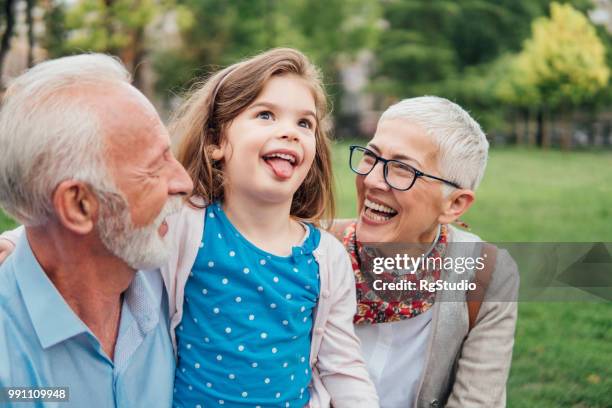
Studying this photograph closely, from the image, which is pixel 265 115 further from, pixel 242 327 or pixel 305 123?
pixel 242 327

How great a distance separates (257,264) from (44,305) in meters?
0.70

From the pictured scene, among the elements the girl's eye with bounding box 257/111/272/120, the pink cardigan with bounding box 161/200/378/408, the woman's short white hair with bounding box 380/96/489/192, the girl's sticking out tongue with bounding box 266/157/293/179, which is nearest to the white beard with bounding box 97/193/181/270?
the pink cardigan with bounding box 161/200/378/408

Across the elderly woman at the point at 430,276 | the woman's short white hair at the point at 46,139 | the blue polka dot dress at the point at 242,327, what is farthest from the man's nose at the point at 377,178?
the woman's short white hair at the point at 46,139

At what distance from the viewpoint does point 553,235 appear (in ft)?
27.4

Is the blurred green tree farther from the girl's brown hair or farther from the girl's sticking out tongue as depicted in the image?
the girl's sticking out tongue

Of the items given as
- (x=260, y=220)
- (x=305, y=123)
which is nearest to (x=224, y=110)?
(x=305, y=123)

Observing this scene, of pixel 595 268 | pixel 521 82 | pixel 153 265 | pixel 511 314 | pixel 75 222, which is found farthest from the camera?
pixel 521 82

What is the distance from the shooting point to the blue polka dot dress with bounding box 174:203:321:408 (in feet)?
6.65

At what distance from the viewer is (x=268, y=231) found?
2.25m

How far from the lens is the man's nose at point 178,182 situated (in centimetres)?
185

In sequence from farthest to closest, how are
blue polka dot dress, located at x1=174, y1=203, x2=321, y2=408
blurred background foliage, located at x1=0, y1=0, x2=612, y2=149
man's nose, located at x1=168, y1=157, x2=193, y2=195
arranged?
blurred background foliage, located at x1=0, y1=0, x2=612, y2=149, blue polka dot dress, located at x1=174, y1=203, x2=321, y2=408, man's nose, located at x1=168, y1=157, x2=193, y2=195

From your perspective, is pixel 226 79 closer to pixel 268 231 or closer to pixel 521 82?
pixel 268 231

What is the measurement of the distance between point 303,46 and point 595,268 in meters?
33.3

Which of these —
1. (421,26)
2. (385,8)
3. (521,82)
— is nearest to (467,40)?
(421,26)
